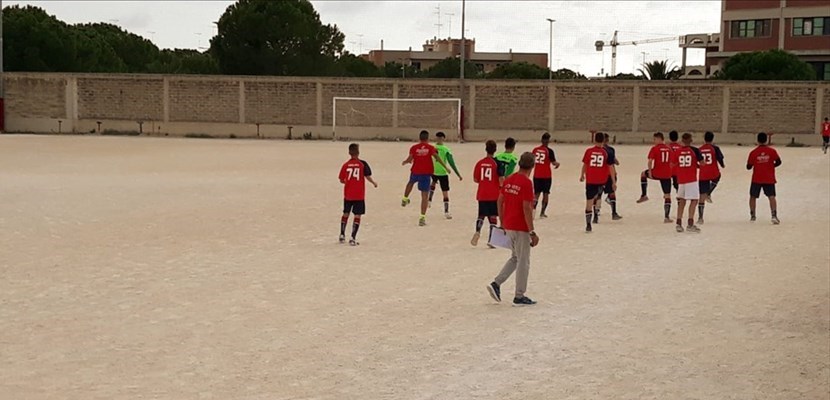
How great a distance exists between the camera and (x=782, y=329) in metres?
9.86

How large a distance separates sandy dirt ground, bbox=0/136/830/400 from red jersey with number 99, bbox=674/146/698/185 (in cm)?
98

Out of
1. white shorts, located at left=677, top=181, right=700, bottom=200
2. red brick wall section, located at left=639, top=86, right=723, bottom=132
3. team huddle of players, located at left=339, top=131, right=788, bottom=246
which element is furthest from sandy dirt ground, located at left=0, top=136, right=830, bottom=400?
red brick wall section, located at left=639, top=86, right=723, bottom=132

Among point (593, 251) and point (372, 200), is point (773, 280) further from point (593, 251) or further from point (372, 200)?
point (372, 200)

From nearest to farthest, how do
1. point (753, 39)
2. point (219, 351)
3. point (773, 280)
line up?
point (219, 351) < point (773, 280) < point (753, 39)

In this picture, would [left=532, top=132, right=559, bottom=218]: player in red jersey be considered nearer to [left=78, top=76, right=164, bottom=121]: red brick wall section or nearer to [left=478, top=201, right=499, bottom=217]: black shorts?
[left=478, top=201, right=499, bottom=217]: black shorts

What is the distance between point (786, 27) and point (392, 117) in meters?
41.9

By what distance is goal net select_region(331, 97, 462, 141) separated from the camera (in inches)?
2111

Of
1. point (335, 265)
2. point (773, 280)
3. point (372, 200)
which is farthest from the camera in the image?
point (372, 200)

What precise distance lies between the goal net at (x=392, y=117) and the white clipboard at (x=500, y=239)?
42.3 meters

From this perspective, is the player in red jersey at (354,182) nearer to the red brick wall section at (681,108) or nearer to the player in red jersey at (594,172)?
the player in red jersey at (594,172)

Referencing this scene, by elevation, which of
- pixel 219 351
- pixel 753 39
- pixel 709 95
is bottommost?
pixel 219 351

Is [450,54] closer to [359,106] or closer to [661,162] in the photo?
[359,106]

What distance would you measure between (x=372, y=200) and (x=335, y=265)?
9.16 metres

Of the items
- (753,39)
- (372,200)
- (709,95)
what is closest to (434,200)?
(372,200)
